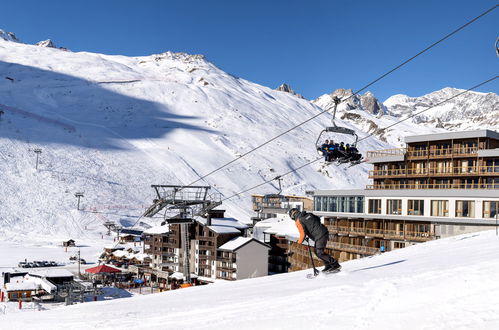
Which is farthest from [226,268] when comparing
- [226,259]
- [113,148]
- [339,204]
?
[113,148]

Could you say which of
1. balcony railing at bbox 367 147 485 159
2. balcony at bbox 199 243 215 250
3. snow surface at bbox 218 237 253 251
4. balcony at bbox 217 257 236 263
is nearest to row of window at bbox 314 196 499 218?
balcony railing at bbox 367 147 485 159

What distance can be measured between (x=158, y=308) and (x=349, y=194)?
37.2 meters

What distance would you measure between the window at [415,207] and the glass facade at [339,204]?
517cm

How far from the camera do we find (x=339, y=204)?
46.6m

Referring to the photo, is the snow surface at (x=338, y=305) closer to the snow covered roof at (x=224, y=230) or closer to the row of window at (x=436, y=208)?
the row of window at (x=436, y=208)

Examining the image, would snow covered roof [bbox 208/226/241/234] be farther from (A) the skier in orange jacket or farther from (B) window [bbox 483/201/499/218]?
(A) the skier in orange jacket

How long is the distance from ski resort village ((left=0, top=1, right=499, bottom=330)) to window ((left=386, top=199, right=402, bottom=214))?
11 centimetres

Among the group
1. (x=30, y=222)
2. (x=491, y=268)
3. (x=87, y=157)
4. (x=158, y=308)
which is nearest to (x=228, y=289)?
(x=158, y=308)

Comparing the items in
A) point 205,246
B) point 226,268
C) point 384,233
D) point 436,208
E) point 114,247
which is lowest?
point 114,247

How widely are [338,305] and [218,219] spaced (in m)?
55.3

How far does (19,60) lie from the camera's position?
7633 inches

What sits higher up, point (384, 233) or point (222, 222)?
point (384, 233)

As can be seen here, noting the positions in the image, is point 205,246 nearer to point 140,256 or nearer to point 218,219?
point 218,219

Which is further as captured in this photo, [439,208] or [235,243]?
[235,243]
